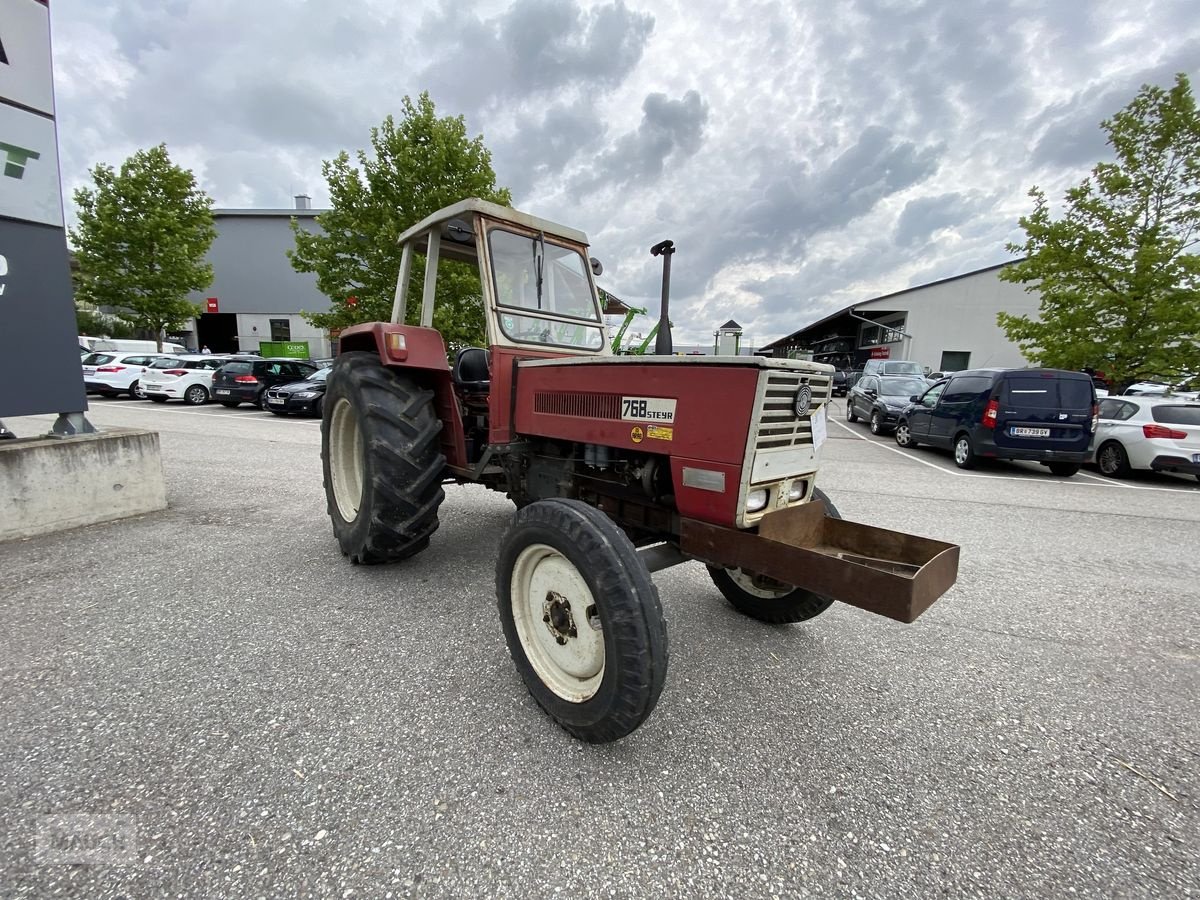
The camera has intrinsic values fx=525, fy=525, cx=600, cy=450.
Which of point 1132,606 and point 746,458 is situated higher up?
point 746,458

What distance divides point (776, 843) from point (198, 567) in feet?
12.8

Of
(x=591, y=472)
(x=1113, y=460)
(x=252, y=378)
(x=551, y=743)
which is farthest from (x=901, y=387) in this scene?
(x=252, y=378)

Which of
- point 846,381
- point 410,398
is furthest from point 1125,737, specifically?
point 846,381

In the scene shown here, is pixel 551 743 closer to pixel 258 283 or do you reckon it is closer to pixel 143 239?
pixel 143 239

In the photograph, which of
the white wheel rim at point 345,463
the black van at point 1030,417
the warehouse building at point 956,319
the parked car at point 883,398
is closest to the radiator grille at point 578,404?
the white wheel rim at point 345,463

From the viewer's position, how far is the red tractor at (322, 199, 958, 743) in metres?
1.89

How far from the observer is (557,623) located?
87.0 inches

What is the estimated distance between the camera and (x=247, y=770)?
6.14 feet

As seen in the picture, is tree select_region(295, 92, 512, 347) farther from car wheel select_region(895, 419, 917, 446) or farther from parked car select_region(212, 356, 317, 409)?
car wheel select_region(895, 419, 917, 446)

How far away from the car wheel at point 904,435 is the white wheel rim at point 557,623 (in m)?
11.0

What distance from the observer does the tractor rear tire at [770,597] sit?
278 centimetres

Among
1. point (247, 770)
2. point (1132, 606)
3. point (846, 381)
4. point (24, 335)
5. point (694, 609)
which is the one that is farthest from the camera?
point (846, 381)

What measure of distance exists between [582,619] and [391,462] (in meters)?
1.69

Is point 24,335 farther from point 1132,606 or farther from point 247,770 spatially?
point 1132,606
